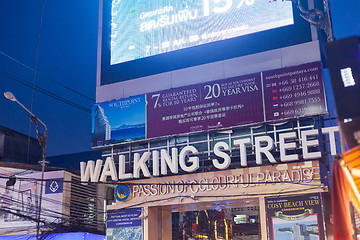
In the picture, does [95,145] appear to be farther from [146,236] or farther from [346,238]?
[346,238]

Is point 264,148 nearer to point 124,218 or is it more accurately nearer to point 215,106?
point 215,106

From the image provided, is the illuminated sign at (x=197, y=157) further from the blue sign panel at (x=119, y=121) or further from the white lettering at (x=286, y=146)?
the blue sign panel at (x=119, y=121)

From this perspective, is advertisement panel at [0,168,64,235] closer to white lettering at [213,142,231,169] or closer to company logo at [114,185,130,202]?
company logo at [114,185,130,202]

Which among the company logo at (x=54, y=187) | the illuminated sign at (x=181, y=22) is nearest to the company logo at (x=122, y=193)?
the company logo at (x=54, y=187)

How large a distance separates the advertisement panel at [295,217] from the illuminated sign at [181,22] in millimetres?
7127

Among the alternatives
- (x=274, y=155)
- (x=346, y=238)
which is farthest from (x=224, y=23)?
(x=346, y=238)

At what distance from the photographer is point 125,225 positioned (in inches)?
745

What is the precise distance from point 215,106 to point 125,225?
6.13m

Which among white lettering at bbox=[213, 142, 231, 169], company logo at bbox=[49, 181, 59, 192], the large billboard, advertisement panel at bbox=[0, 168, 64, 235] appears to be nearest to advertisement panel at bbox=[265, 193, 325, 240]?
white lettering at bbox=[213, 142, 231, 169]

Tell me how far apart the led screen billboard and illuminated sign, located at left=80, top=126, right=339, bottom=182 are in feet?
13.5

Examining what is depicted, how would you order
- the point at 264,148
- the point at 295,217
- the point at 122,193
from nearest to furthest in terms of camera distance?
1. the point at 295,217
2. the point at 264,148
3. the point at 122,193

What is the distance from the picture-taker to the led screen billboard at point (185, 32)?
61.6 feet

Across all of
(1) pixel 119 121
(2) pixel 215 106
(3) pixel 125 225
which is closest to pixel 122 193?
(3) pixel 125 225

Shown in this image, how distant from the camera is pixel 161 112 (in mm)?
19344
